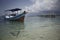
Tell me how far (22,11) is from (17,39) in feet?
1.33

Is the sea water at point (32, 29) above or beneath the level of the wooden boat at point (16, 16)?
beneath

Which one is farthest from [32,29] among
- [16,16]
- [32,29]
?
[16,16]

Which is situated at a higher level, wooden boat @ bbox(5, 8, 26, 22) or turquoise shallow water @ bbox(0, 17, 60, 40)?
wooden boat @ bbox(5, 8, 26, 22)

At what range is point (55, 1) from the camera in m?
1.74

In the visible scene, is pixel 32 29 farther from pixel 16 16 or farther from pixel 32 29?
pixel 16 16

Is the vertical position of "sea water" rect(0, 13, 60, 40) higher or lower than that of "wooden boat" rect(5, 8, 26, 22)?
lower

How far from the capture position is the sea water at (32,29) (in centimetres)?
164

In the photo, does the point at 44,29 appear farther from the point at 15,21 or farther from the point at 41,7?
the point at 15,21

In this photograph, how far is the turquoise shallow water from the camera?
164cm

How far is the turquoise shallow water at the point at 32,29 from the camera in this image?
1.64m

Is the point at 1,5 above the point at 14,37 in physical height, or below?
above

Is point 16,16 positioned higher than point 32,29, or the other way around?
point 16,16

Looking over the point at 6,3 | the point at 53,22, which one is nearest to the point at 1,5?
the point at 6,3

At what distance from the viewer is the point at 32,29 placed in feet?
5.56
